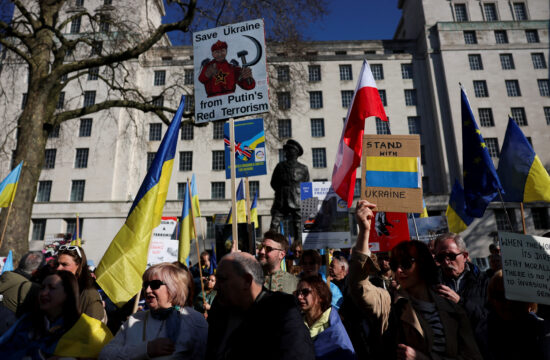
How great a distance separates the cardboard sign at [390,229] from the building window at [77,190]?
33.3m

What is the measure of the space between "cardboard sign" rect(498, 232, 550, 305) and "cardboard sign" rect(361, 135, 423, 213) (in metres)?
0.94

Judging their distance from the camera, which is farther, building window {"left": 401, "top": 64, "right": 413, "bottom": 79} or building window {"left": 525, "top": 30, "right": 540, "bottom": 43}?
building window {"left": 401, "top": 64, "right": 413, "bottom": 79}

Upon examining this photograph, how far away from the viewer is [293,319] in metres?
2.14

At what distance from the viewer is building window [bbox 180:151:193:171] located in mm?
34438

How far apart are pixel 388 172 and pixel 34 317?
3.54m

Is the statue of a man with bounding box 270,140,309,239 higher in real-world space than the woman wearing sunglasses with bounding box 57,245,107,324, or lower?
higher

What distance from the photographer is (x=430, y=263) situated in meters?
2.47

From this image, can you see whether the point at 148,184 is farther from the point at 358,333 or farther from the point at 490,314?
the point at 490,314

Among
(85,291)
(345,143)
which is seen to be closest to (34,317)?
(85,291)

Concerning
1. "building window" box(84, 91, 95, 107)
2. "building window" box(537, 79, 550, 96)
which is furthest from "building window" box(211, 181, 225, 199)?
"building window" box(537, 79, 550, 96)

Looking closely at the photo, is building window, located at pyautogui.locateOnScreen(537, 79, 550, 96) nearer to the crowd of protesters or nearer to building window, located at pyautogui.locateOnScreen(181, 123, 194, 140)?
building window, located at pyautogui.locateOnScreen(181, 123, 194, 140)

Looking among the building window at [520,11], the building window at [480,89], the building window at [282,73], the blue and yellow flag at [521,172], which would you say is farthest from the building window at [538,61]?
the blue and yellow flag at [521,172]

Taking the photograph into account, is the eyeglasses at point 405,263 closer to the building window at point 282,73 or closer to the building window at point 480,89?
the building window at point 282,73

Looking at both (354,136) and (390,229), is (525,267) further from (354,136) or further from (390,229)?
(390,229)
